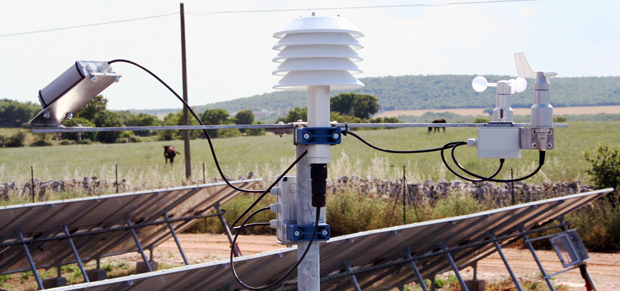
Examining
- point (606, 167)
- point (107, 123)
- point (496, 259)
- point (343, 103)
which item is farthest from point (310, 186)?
point (343, 103)

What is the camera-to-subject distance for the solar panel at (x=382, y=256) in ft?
14.1

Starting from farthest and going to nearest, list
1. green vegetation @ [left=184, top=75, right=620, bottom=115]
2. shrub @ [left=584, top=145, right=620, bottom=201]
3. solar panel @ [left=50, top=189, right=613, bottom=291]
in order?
green vegetation @ [left=184, top=75, right=620, bottom=115], shrub @ [left=584, top=145, right=620, bottom=201], solar panel @ [left=50, top=189, right=613, bottom=291]

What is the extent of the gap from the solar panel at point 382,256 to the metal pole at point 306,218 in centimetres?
164

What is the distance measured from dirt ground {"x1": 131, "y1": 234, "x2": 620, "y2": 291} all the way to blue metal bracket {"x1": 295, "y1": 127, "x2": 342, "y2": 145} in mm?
6733

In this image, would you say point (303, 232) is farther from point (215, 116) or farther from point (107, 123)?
point (215, 116)

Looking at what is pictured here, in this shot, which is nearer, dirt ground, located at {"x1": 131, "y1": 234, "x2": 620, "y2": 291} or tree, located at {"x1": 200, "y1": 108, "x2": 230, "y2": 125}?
dirt ground, located at {"x1": 131, "y1": 234, "x2": 620, "y2": 291}

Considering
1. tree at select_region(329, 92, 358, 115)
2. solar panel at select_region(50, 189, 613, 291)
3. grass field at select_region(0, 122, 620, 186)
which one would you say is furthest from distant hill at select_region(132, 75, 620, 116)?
solar panel at select_region(50, 189, 613, 291)

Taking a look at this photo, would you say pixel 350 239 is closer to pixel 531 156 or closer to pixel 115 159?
pixel 531 156

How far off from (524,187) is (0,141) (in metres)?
48.4

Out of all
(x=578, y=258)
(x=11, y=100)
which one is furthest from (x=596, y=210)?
(x=11, y=100)

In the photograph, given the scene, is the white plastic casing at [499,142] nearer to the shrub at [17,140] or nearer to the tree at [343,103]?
the shrub at [17,140]

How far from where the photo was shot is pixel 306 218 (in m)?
2.81

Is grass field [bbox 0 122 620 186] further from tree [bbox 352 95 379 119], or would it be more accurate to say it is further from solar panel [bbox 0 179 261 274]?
solar panel [bbox 0 179 261 274]

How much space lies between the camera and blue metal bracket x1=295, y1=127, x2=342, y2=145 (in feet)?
8.89
